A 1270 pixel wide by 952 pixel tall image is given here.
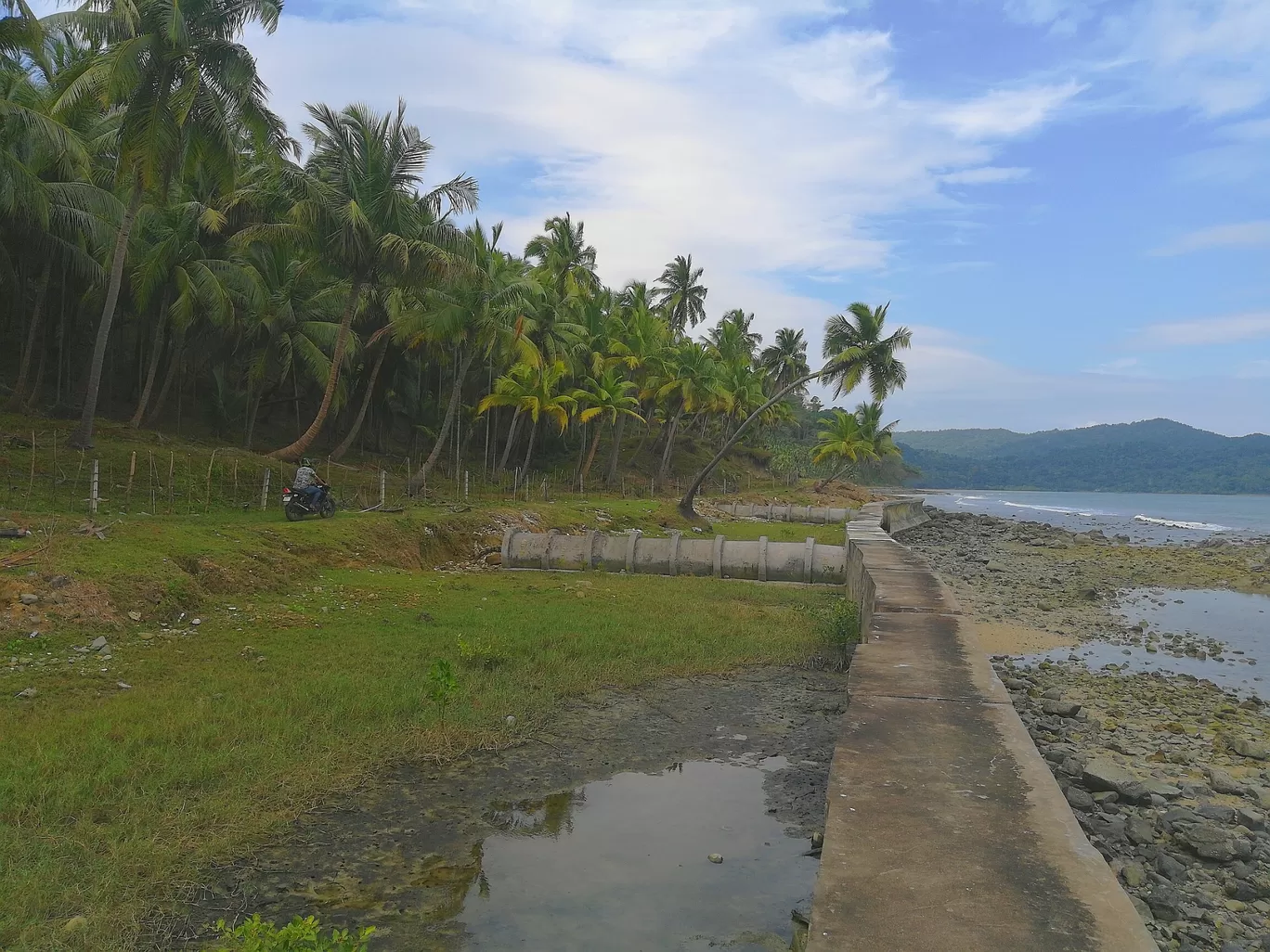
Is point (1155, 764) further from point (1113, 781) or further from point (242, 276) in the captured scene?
point (242, 276)

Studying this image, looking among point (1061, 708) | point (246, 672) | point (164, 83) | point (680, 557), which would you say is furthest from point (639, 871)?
point (164, 83)

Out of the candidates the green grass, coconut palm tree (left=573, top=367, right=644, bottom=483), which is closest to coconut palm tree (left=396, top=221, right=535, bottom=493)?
coconut palm tree (left=573, top=367, right=644, bottom=483)

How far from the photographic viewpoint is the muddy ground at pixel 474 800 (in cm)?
425

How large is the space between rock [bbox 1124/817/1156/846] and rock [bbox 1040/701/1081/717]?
10.7 ft

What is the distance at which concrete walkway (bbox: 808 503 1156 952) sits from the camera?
3.36 m

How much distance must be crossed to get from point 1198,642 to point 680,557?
31.7ft

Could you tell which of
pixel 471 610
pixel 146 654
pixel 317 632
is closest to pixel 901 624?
pixel 471 610

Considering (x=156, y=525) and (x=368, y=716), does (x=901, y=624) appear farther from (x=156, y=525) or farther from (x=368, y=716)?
(x=156, y=525)

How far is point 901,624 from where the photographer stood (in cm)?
959

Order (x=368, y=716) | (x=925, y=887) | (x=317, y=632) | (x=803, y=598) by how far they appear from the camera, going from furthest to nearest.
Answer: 1. (x=803, y=598)
2. (x=317, y=632)
3. (x=368, y=716)
4. (x=925, y=887)

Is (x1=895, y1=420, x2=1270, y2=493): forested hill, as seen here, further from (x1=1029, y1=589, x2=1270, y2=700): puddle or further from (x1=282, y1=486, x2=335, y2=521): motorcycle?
(x1=282, y1=486, x2=335, y2=521): motorcycle

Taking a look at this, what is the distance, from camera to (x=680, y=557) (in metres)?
16.9

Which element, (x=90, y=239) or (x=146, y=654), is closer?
(x=146, y=654)

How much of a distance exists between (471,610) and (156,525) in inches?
178
